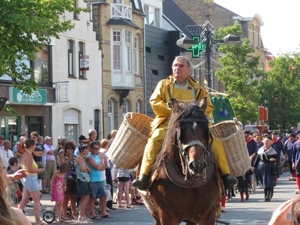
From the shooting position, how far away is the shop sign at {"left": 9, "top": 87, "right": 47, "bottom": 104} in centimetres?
3145

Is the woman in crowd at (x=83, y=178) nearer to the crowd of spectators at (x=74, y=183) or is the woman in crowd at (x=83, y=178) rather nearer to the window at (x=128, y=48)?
the crowd of spectators at (x=74, y=183)

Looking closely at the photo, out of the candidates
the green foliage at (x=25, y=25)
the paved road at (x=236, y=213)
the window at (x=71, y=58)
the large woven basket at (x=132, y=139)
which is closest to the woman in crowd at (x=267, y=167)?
the paved road at (x=236, y=213)

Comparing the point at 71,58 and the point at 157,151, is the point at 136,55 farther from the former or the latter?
the point at 157,151

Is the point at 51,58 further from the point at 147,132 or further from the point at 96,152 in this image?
the point at 147,132

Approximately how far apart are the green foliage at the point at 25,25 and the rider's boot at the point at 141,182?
9635mm

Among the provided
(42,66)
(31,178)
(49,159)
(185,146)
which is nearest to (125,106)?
(42,66)

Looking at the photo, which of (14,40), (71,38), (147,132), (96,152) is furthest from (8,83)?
(147,132)

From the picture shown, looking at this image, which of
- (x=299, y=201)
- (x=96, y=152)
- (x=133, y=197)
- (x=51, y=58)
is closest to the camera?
(x=299, y=201)

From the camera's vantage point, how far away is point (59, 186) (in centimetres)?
1575

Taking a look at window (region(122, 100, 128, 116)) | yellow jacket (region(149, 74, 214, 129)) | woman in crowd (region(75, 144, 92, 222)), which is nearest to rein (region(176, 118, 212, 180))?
yellow jacket (region(149, 74, 214, 129))

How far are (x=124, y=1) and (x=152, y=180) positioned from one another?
114ft

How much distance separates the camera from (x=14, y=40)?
62.2 feet

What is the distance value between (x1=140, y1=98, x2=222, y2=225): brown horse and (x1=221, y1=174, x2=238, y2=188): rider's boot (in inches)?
6.8

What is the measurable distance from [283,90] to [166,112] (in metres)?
43.1
